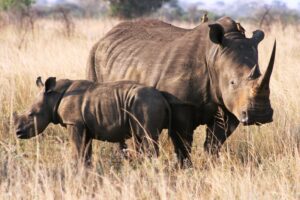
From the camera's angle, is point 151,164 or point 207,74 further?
point 207,74

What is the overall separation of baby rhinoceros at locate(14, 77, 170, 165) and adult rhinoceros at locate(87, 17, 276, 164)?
10.7 inches

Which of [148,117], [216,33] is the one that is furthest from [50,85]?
[216,33]

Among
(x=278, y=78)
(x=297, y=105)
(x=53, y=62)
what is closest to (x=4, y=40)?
(x=53, y=62)

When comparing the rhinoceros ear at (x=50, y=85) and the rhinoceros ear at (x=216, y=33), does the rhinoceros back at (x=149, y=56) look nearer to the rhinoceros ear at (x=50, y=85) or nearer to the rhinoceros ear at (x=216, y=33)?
the rhinoceros ear at (x=216, y=33)

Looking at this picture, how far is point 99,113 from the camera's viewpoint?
5988 mm

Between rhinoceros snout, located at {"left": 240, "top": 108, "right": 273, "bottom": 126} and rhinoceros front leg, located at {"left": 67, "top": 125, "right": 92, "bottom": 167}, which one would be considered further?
rhinoceros front leg, located at {"left": 67, "top": 125, "right": 92, "bottom": 167}

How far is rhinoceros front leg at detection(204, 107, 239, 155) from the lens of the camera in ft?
20.4

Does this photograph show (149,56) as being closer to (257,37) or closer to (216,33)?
(216,33)

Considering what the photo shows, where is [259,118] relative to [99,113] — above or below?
above

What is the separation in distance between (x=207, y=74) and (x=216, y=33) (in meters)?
0.38

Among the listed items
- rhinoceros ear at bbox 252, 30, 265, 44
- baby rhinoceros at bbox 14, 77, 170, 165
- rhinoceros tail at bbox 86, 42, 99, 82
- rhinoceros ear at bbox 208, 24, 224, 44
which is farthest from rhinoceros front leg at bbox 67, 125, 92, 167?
rhinoceros ear at bbox 252, 30, 265, 44

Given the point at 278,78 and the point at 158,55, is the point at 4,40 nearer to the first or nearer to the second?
the point at 278,78

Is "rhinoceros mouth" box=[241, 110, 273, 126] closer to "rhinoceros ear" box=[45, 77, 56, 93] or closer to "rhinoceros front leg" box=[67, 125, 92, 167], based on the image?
"rhinoceros front leg" box=[67, 125, 92, 167]

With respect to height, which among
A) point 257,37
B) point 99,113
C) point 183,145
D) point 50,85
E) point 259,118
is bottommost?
point 183,145
